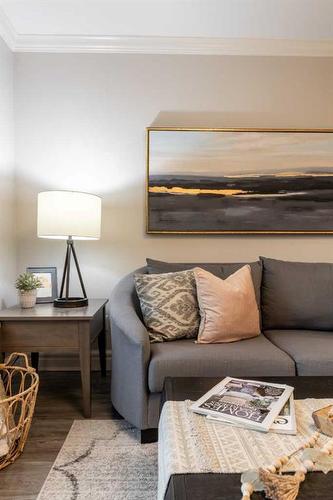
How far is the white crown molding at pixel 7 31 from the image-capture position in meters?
2.47

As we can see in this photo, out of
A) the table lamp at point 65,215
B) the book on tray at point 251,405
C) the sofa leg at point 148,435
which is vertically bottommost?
the sofa leg at point 148,435

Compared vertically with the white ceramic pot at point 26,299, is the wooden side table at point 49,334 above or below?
below

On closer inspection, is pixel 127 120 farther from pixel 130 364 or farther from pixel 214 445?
pixel 214 445

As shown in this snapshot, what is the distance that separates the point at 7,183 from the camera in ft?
Answer: 8.61

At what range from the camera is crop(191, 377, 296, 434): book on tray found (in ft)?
3.68

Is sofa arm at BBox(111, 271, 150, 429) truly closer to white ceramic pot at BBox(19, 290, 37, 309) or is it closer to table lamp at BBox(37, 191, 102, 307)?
table lamp at BBox(37, 191, 102, 307)

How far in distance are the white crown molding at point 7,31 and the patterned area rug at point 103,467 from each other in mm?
2557

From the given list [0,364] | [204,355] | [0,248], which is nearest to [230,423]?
[204,355]

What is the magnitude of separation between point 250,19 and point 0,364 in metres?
2.65

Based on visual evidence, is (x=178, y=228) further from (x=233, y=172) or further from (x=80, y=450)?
(x=80, y=450)

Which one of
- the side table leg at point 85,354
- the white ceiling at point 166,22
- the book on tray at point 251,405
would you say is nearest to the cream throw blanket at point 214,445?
the book on tray at point 251,405

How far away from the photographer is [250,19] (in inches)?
98.8

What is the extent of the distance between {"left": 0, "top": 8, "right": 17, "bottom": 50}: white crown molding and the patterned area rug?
8.39 ft

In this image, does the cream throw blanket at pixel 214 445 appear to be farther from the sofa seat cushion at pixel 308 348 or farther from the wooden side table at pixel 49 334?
the wooden side table at pixel 49 334
